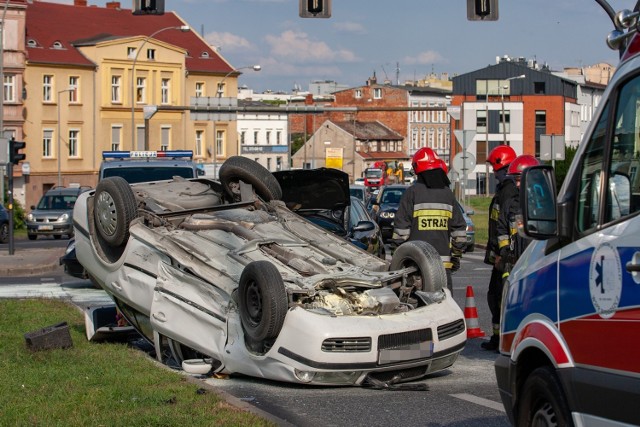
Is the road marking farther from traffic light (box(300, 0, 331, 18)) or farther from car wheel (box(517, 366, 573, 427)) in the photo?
traffic light (box(300, 0, 331, 18))

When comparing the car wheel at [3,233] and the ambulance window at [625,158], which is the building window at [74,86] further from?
the ambulance window at [625,158]

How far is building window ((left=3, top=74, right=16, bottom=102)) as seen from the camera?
70.4 meters

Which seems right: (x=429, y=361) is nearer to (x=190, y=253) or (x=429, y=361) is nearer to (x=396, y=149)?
(x=190, y=253)

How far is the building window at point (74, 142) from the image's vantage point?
75938mm

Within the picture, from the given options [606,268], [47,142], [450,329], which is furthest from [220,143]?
[606,268]

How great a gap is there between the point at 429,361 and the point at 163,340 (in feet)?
8.29

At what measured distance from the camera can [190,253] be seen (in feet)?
34.2

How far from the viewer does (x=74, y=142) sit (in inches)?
3009

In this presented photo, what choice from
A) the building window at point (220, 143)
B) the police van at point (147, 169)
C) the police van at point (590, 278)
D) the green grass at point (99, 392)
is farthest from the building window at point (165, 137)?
the police van at point (590, 278)

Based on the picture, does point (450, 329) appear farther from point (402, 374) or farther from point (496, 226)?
point (496, 226)

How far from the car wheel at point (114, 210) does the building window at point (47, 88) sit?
64.7m

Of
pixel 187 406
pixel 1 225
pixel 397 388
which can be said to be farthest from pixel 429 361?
pixel 1 225

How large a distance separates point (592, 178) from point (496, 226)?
6185 millimetres

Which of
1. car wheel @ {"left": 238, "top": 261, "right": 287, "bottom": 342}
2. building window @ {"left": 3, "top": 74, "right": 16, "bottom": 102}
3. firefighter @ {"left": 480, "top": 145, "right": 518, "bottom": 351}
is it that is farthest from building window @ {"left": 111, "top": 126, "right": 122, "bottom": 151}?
car wheel @ {"left": 238, "top": 261, "right": 287, "bottom": 342}
